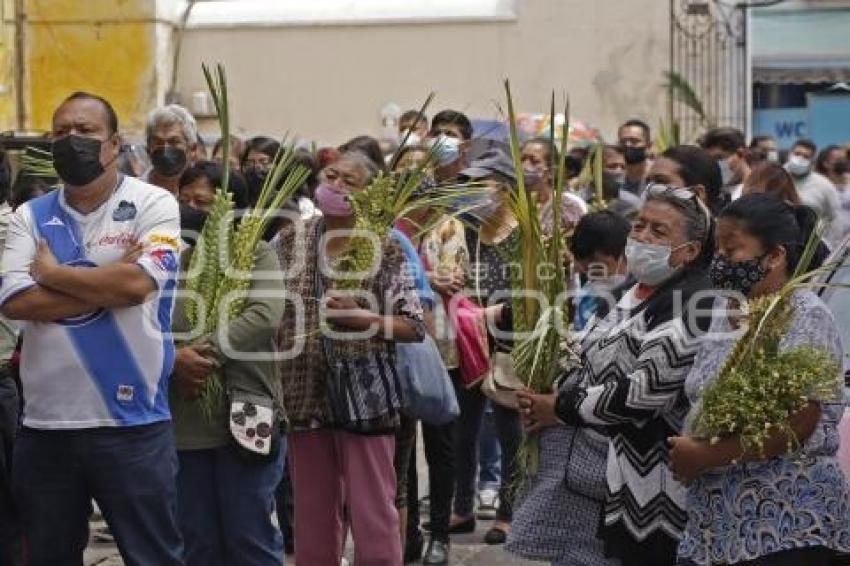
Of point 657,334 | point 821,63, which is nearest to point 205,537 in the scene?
point 657,334

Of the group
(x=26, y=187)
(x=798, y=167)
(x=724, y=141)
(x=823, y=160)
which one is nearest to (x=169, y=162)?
(x=26, y=187)

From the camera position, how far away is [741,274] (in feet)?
18.5

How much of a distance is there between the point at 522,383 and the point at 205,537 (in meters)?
1.32

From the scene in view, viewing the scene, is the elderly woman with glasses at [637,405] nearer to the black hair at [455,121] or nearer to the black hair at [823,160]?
the black hair at [455,121]

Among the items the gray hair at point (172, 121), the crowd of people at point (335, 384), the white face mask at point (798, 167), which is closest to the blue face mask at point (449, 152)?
the crowd of people at point (335, 384)

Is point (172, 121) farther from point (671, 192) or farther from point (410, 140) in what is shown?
point (671, 192)

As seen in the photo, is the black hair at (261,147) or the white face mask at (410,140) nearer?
the white face mask at (410,140)

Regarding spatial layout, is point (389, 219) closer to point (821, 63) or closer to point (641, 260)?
point (641, 260)

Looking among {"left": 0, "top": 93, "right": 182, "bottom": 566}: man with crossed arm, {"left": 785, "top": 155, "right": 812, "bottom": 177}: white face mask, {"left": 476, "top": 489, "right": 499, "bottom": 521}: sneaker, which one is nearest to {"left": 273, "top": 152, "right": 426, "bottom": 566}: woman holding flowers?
{"left": 0, "top": 93, "right": 182, "bottom": 566}: man with crossed arm

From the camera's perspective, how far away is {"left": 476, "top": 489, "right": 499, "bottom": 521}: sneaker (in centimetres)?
990

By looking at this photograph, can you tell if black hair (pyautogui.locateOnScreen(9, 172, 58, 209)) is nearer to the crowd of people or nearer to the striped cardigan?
the crowd of people

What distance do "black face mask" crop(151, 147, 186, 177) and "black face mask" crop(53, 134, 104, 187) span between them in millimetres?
1928

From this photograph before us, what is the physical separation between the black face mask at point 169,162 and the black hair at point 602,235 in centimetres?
191

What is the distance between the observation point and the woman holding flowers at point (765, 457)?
5.49 metres
